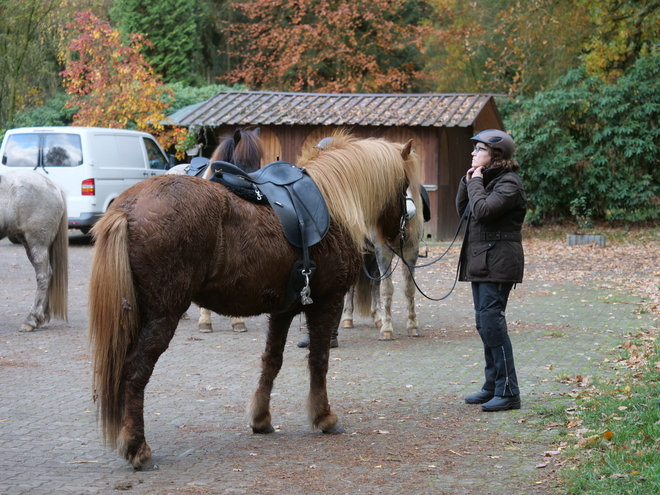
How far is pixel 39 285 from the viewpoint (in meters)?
8.83

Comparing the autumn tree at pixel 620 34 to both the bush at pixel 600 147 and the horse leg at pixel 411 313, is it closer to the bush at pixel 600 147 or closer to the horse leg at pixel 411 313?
the bush at pixel 600 147

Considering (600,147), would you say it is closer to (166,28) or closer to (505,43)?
(505,43)

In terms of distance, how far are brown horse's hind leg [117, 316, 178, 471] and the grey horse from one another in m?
5.19

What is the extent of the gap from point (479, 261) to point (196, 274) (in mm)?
2304

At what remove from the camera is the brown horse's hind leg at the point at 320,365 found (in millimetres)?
5000

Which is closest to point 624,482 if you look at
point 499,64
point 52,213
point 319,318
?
point 319,318

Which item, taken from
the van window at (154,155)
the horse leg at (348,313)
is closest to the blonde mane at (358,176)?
the horse leg at (348,313)

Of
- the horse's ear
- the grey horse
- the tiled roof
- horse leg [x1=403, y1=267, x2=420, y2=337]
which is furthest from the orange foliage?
the horse's ear

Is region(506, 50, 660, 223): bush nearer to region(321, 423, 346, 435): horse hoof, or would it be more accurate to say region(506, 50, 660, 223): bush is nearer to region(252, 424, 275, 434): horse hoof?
region(321, 423, 346, 435): horse hoof

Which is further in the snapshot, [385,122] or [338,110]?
[338,110]

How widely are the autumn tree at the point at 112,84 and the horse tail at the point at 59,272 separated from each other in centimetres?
1434

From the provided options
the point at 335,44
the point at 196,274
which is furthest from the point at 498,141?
the point at 335,44

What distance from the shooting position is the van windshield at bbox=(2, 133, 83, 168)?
54.5 ft

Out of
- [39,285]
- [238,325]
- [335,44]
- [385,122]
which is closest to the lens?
[39,285]
